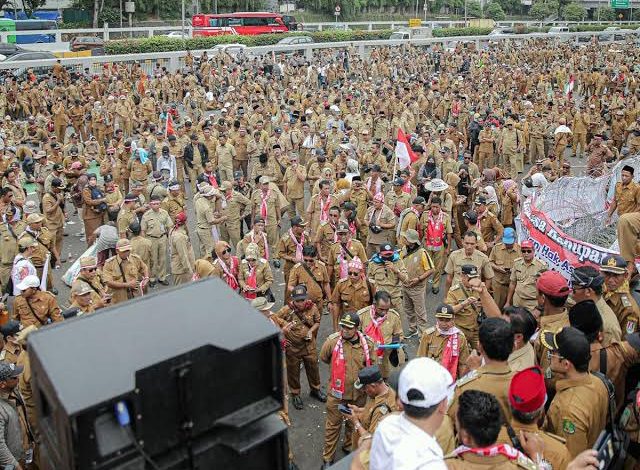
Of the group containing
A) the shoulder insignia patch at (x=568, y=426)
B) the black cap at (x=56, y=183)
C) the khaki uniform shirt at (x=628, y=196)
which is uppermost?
the black cap at (x=56, y=183)

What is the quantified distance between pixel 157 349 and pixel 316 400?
518 centimetres

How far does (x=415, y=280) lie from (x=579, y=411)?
4499mm

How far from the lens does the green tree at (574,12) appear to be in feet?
230

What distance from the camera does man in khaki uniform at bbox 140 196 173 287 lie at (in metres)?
9.91

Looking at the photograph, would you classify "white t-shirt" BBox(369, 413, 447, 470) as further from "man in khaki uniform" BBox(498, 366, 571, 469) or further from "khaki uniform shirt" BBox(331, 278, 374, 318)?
"khaki uniform shirt" BBox(331, 278, 374, 318)

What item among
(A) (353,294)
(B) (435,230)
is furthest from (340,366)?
(B) (435,230)

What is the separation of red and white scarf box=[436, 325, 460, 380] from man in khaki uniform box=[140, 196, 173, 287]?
546cm

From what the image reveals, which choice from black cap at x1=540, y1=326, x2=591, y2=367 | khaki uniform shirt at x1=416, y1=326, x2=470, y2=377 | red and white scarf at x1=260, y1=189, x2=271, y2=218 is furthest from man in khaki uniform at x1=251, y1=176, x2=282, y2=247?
black cap at x1=540, y1=326, x2=591, y2=367

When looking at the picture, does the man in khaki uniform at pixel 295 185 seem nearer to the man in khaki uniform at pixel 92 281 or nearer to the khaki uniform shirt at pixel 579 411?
the man in khaki uniform at pixel 92 281

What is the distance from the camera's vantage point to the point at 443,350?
5930 mm

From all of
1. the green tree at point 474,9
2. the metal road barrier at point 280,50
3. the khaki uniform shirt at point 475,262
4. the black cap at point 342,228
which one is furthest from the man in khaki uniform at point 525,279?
the green tree at point 474,9

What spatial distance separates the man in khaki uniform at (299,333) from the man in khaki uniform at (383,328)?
26.9 inches

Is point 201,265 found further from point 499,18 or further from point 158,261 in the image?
point 499,18

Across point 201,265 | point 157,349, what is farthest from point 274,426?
point 201,265
